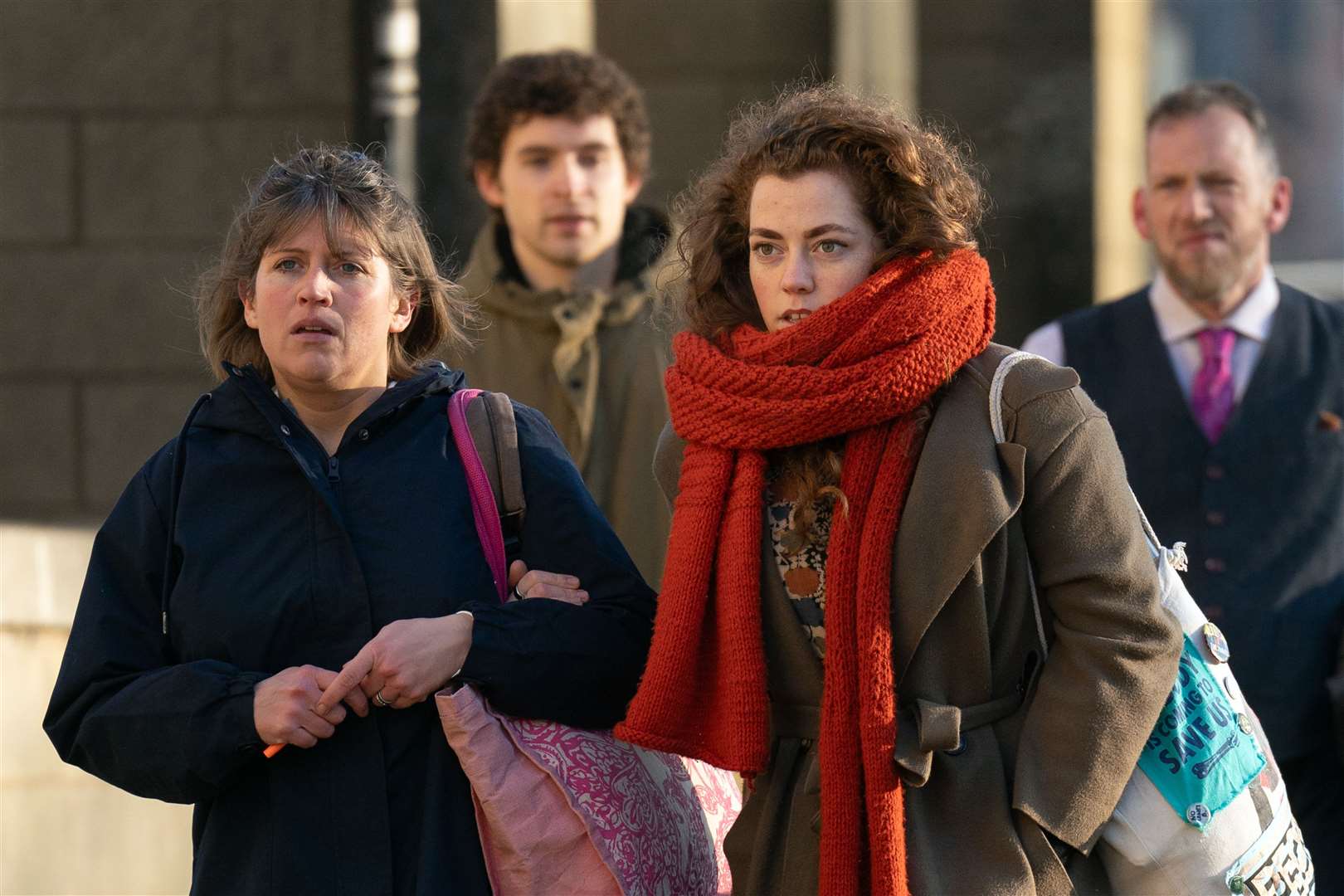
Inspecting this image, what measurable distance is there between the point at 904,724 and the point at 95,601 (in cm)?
131

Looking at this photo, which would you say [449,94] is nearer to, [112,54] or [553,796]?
[112,54]

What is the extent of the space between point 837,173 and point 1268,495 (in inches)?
75.3

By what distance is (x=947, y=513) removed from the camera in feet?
10.0

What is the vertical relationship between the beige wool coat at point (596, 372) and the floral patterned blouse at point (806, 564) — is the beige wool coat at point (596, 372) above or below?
above

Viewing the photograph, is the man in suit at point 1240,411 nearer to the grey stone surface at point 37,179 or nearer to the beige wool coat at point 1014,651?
the beige wool coat at point 1014,651

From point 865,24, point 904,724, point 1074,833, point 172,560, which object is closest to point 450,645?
point 172,560

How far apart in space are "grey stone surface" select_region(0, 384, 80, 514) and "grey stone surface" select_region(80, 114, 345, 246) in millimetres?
540

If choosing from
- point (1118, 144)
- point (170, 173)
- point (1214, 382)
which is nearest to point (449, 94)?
point (170, 173)

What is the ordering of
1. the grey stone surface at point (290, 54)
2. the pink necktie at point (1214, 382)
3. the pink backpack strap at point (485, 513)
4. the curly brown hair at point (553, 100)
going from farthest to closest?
the grey stone surface at point (290, 54) < the curly brown hair at point (553, 100) < the pink necktie at point (1214, 382) < the pink backpack strap at point (485, 513)

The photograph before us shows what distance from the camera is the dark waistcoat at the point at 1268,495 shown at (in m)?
4.55

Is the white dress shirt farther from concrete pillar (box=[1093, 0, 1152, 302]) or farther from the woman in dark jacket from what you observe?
the woman in dark jacket

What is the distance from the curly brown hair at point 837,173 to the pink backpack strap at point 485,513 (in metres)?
0.46

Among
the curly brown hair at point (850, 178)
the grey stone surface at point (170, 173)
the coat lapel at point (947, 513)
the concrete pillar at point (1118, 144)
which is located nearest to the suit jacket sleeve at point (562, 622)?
the curly brown hair at point (850, 178)

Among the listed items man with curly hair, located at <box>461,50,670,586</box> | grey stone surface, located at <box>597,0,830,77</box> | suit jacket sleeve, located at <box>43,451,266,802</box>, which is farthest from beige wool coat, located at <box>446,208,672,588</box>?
grey stone surface, located at <box>597,0,830,77</box>
